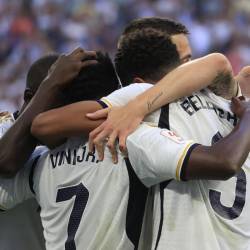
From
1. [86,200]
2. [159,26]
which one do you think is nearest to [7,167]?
[86,200]

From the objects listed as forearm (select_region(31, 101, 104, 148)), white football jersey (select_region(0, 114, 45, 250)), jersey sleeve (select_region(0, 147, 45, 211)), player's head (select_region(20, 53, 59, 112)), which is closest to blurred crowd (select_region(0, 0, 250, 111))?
player's head (select_region(20, 53, 59, 112))

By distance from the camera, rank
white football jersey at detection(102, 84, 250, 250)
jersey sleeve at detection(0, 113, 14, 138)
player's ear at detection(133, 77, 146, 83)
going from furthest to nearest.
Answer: jersey sleeve at detection(0, 113, 14, 138) < player's ear at detection(133, 77, 146, 83) < white football jersey at detection(102, 84, 250, 250)

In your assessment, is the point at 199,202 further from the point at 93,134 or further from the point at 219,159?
the point at 93,134

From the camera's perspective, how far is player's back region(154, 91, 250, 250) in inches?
84.3

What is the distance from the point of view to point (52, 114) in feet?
7.45

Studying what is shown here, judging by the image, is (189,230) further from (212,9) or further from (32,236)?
(212,9)

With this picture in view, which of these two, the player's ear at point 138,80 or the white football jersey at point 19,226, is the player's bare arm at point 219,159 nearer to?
the player's ear at point 138,80

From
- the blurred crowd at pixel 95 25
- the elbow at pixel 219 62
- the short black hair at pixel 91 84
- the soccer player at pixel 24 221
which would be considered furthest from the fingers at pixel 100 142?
the blurred crowd at pixel 95 25

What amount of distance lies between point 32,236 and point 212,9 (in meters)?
7.26

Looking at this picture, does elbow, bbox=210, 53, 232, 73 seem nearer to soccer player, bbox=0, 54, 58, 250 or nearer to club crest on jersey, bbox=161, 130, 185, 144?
club crest on jersey, bbox=161, 130, 185, 144

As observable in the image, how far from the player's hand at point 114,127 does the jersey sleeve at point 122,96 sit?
3 cm

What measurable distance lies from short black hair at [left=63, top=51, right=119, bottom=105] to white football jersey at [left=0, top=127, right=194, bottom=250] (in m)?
0.16

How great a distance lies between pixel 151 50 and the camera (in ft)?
7.95

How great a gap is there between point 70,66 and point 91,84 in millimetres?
99
